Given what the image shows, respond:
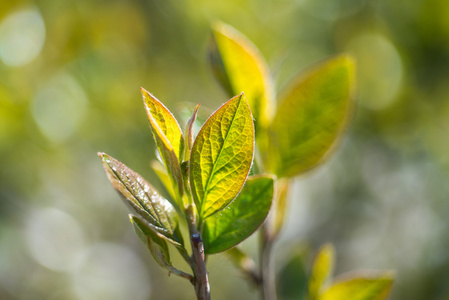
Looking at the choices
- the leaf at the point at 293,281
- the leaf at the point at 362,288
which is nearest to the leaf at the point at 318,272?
the leaf at the point at 362,288

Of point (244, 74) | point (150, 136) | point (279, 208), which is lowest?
point (279, 208)

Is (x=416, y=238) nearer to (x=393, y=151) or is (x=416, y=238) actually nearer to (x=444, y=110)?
(x=393, y=151)

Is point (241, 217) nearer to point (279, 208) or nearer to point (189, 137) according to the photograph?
point (189, 137)

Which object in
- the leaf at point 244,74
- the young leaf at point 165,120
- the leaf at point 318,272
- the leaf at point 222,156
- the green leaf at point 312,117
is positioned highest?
the leaf at point 244,74

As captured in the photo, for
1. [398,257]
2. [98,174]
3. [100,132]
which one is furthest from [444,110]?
[98,174]

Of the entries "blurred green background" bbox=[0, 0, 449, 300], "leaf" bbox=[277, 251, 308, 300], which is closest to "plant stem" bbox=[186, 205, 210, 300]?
"leaf" bbox=[277, 251, 308, 300]

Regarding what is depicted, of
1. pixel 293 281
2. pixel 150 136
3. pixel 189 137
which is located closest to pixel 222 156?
pixel 189 137

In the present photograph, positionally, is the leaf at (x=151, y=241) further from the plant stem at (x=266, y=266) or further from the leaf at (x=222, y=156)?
the plant stem at (x=266, y=266)
